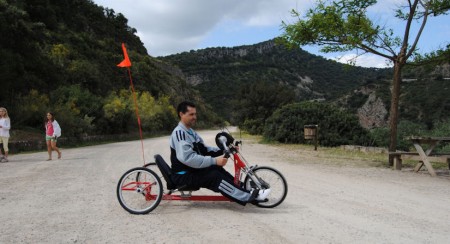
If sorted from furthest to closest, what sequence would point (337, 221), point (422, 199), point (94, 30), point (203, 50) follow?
1. point (203, 50)
2. point (94, 30)
3. point (422, 199)
4. point (337, 221)

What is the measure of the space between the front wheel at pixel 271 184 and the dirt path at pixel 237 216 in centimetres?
17

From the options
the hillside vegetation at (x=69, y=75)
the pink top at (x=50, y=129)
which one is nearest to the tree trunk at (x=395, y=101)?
the pink top at (x=50, y=129)

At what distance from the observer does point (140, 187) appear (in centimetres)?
645

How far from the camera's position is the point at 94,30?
229 ft

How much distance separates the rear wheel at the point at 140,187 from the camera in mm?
6195

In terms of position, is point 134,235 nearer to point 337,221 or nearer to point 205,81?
point 337,221

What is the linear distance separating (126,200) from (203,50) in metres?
133

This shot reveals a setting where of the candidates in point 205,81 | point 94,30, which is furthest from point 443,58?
point 205,81

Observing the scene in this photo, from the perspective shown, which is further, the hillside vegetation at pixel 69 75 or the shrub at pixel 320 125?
the hillside vegetation at pixel 69 75

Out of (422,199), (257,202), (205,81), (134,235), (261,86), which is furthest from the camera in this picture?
(205,81)

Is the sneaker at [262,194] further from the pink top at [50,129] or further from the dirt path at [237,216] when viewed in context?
the pink top at [50,129]

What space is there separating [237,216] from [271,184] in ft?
3.01

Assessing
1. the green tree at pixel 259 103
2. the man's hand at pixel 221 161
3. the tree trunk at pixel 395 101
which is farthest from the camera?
the green tree at pixel 259 103

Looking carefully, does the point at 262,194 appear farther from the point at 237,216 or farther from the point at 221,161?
the point at 221,161
